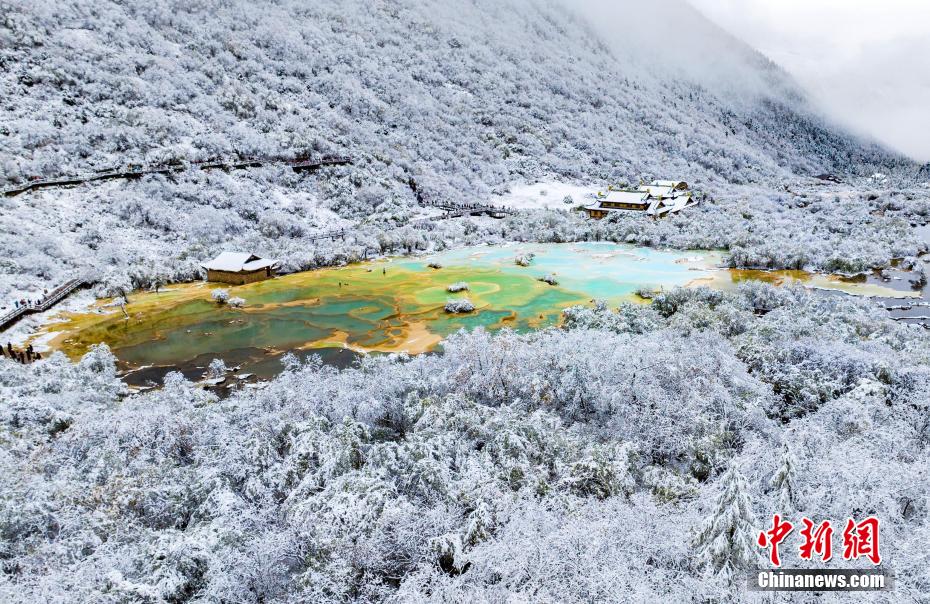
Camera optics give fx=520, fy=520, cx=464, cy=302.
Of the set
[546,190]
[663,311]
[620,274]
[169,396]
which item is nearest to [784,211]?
[546,190]

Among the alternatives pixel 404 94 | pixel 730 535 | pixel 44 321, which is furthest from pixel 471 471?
pixel 404 94

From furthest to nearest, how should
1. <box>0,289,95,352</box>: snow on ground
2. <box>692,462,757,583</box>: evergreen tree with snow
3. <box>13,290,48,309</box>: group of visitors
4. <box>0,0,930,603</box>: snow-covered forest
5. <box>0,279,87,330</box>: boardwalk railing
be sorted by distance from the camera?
<box>13,290,48,309</box>: group of visitors → <box>0,279,87,330</box>: boardwalk railing → <box>0,289,95,352</box>: snow on ground → <box>0,0,930,603</box>: snow-covered forest → <box>692,462,757,583</box>: evergreen tree with snow

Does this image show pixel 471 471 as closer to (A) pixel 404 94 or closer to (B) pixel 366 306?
(B) pixel 366 306

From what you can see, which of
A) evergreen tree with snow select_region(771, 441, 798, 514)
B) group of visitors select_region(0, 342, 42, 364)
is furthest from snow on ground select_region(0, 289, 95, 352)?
evergreen tree with snow select_region(771, 441, 798, 514)

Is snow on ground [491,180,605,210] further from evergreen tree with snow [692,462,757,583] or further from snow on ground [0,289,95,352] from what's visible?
evergreen tree with snow [692,462,757,583]

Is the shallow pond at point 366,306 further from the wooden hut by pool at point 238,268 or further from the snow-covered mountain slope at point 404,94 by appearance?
the snow-covered mountain slope at point 404,94

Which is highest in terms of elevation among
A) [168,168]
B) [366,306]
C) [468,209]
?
[168,168]
